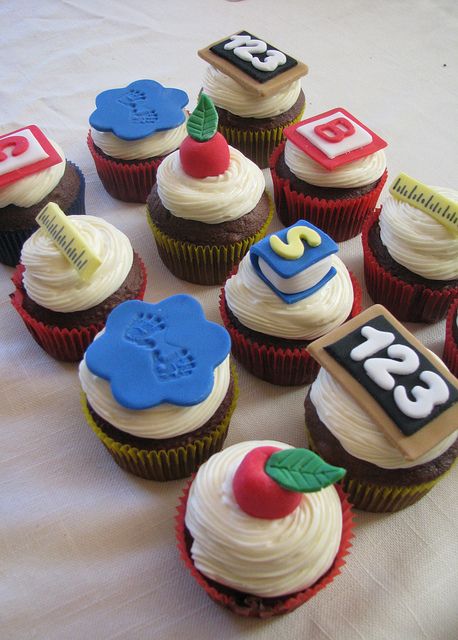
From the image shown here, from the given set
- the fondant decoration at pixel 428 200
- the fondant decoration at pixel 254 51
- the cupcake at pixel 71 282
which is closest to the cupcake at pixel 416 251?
the fondant decoration at pixel 428 200

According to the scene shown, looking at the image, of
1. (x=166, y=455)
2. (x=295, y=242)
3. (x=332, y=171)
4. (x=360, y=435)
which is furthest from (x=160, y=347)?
(x=332, y=171)

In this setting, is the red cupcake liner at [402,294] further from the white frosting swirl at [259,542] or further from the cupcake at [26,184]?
the cupcake at [26,184]

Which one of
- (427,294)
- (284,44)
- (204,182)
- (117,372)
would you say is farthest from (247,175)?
(284,44)

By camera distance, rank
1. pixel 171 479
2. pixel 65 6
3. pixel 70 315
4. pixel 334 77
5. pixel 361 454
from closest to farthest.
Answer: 1. pixel 361 454
2. pixel 171 479
3. pixel 70 315
4. pixel 334 77
5. pixel 65 6

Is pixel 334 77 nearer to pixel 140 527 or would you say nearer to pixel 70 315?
pixel 70 315

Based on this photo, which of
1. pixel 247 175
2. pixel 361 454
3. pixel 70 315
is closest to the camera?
pixel 361 454

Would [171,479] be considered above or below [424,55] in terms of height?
below
